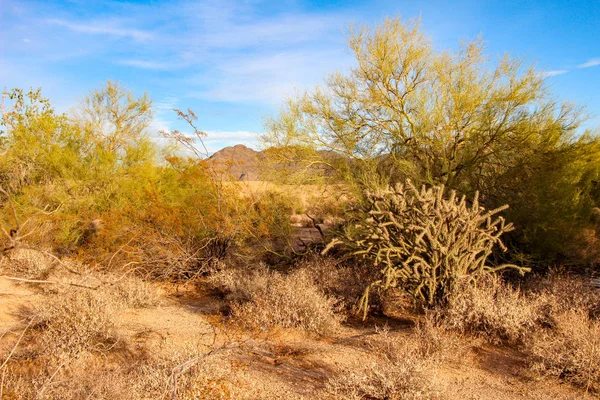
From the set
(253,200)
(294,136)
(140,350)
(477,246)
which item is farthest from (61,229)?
(477,246)

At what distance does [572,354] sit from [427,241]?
250cm

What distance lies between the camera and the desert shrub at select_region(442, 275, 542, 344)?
20.5ft

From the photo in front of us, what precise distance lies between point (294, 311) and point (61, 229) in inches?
324

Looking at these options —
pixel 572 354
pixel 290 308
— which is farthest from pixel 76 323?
pixel 572 354

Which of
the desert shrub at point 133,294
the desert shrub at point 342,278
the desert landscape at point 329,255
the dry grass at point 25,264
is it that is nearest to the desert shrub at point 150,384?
the desert landscape at point 329,255

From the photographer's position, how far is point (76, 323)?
607cm

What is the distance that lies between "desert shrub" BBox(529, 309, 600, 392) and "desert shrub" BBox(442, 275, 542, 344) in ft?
1.56

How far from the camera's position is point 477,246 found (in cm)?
711

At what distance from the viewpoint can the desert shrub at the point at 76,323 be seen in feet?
18.9

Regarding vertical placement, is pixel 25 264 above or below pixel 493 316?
below

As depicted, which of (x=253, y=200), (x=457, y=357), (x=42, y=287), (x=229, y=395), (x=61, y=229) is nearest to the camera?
(x=229, y=395)

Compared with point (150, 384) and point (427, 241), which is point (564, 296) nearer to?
point (427, 241)

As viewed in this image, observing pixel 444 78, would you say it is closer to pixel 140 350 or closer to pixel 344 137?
pixel 344 137

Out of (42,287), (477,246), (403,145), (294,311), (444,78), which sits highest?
(444,78)
